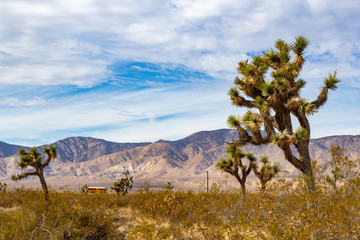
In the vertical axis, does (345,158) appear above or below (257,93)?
below

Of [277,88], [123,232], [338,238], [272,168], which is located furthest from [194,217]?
[272,168]

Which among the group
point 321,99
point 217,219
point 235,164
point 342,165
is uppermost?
point 321,99

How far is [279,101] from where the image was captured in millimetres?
16156

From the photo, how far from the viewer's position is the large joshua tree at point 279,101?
15633mm

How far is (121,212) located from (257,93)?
10.3 m

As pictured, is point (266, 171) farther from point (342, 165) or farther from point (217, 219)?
point (217, 219)

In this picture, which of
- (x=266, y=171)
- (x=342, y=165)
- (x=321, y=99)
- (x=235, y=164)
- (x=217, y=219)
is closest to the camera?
(x=217, y=219)

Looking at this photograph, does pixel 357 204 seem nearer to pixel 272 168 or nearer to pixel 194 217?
pixel 194 217

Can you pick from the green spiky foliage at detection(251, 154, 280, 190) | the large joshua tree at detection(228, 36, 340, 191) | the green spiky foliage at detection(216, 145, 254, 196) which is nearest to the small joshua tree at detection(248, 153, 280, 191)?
the green spiky foliage at detection(251, 154, 280, 190)

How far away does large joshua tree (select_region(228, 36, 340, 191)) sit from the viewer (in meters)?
15.6

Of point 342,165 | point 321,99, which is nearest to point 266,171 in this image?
point 321,99

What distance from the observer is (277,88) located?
53.8 ft

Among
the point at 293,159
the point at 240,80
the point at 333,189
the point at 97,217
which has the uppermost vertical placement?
the point at 240,80

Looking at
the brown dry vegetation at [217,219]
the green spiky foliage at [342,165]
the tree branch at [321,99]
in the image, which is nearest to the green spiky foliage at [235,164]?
the brown dry vegetation at [217,219]
